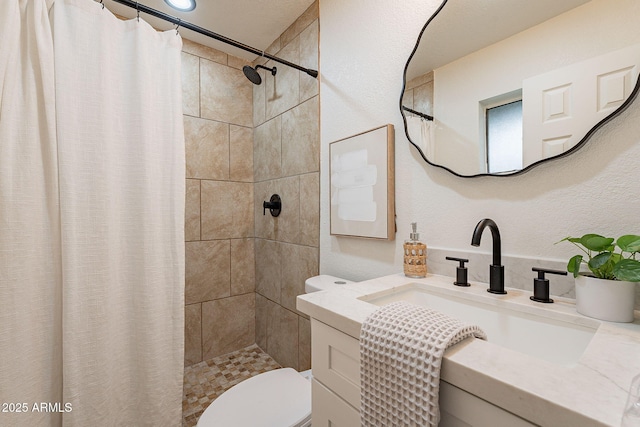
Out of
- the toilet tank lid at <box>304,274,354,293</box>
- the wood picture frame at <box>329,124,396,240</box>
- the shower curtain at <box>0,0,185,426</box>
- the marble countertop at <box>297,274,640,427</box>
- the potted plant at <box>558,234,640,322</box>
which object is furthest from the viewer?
the toilet tank lid at <box>304,274,354,293</box>

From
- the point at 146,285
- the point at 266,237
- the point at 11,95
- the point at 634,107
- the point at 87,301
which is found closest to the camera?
the point at 634,107

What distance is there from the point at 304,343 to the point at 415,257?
0.99 metres

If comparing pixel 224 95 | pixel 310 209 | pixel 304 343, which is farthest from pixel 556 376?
pixel 224 95

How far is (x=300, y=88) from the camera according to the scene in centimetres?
170

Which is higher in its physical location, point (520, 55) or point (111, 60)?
point (111, 60)

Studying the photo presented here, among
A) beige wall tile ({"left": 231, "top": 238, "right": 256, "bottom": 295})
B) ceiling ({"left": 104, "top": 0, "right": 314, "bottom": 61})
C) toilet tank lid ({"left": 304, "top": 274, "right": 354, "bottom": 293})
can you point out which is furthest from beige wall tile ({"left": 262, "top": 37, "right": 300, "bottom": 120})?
toilet tank lid ({"left": 304, "top": 274, "right": 354, "bottom": 293})

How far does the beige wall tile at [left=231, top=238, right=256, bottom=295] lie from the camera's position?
6.86 ft

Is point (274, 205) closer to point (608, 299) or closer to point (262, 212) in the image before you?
point (262, 212)

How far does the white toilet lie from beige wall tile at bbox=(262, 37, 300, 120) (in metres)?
1.22

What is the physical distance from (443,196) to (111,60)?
142 centimetres

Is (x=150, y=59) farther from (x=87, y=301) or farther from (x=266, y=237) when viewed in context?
(x=266, y=237)

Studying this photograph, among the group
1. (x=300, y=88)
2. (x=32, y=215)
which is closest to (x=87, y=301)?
(x=32, y=215)

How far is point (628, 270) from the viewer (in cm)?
54

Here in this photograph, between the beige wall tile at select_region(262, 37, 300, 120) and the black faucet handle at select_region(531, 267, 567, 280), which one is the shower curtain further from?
the black faucet handle at select_region(531, 267, 567, 280)
